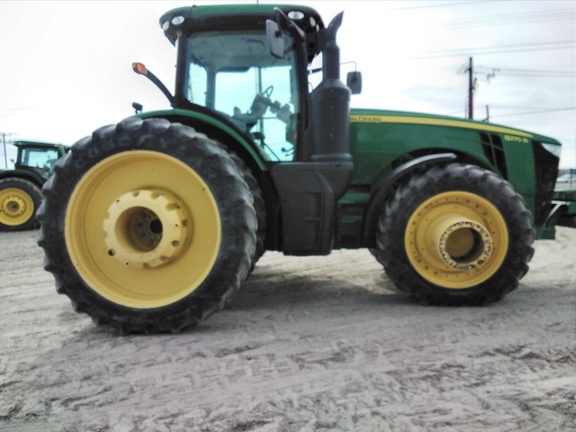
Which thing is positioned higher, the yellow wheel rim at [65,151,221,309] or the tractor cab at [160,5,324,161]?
the tractor cab at [160,5,324,161]

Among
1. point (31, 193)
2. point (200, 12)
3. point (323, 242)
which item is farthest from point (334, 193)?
point (31, 193)

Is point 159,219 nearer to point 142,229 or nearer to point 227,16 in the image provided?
point 142,229

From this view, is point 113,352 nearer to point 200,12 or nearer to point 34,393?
point 34,393

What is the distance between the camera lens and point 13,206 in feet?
33.2

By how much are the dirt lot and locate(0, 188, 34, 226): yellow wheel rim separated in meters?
7.32

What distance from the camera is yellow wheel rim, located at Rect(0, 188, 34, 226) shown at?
10047 mm

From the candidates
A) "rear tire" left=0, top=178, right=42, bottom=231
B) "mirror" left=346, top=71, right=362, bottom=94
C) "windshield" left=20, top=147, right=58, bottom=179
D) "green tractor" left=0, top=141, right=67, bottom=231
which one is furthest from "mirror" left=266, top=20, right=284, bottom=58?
"windshield" left=20, top=147, right=58, bottom=179

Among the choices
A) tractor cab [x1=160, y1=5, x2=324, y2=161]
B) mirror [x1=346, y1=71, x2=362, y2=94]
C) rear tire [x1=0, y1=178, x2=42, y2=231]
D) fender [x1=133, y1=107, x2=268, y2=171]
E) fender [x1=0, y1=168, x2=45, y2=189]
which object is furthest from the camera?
fender [x1=0, y1=168, x2=45, y2=189]

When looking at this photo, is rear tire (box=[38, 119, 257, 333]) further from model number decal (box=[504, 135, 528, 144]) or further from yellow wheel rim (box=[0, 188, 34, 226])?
yellow wheel rim (box=[0, 188, 34, 226])

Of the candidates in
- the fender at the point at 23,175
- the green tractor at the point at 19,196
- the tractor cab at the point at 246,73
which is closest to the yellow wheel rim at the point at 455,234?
the tractor cab at the point at 246,73

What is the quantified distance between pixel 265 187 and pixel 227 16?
3.96ft

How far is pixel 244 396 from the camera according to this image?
1.97 m

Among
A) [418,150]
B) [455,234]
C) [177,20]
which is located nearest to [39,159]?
[177,20]

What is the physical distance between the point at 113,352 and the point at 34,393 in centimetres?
47
